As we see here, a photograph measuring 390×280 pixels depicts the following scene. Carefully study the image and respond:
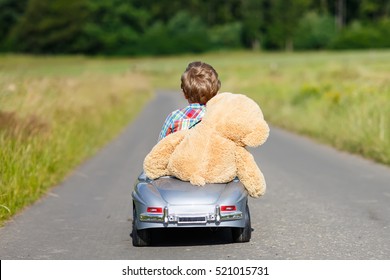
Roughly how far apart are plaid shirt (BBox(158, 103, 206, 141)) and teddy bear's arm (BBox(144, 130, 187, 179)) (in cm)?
19

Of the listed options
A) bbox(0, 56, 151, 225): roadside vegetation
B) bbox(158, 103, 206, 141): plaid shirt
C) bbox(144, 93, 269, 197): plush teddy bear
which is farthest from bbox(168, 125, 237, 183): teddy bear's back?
bbox(0, 56, 151, 225): roadside vegetation

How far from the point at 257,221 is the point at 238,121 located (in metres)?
1.83

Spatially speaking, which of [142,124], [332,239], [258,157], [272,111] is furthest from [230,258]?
[272,111]

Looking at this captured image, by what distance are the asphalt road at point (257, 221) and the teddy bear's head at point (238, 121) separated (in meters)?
0.92

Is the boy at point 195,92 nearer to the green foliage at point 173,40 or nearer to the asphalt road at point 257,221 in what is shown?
the asphalt road at point 257,221

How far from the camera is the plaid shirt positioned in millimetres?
7062

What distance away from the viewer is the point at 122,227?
805 centimetres

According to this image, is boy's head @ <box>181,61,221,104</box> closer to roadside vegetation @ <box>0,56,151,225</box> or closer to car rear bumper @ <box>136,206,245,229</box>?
car rear bumper @ <box>136,206,245,229</box>

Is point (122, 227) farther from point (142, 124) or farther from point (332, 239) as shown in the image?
point (142, 124)

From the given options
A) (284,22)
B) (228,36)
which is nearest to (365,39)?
(284,22)

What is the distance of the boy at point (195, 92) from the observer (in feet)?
22.6

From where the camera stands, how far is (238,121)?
264 inches

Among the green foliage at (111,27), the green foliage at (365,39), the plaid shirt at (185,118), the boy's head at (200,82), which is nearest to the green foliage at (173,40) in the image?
the green foliage at (111,27)

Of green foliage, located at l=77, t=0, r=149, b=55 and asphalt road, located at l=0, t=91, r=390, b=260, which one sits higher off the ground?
asphalt road, located at l=0, t=91, r=390, b=260
